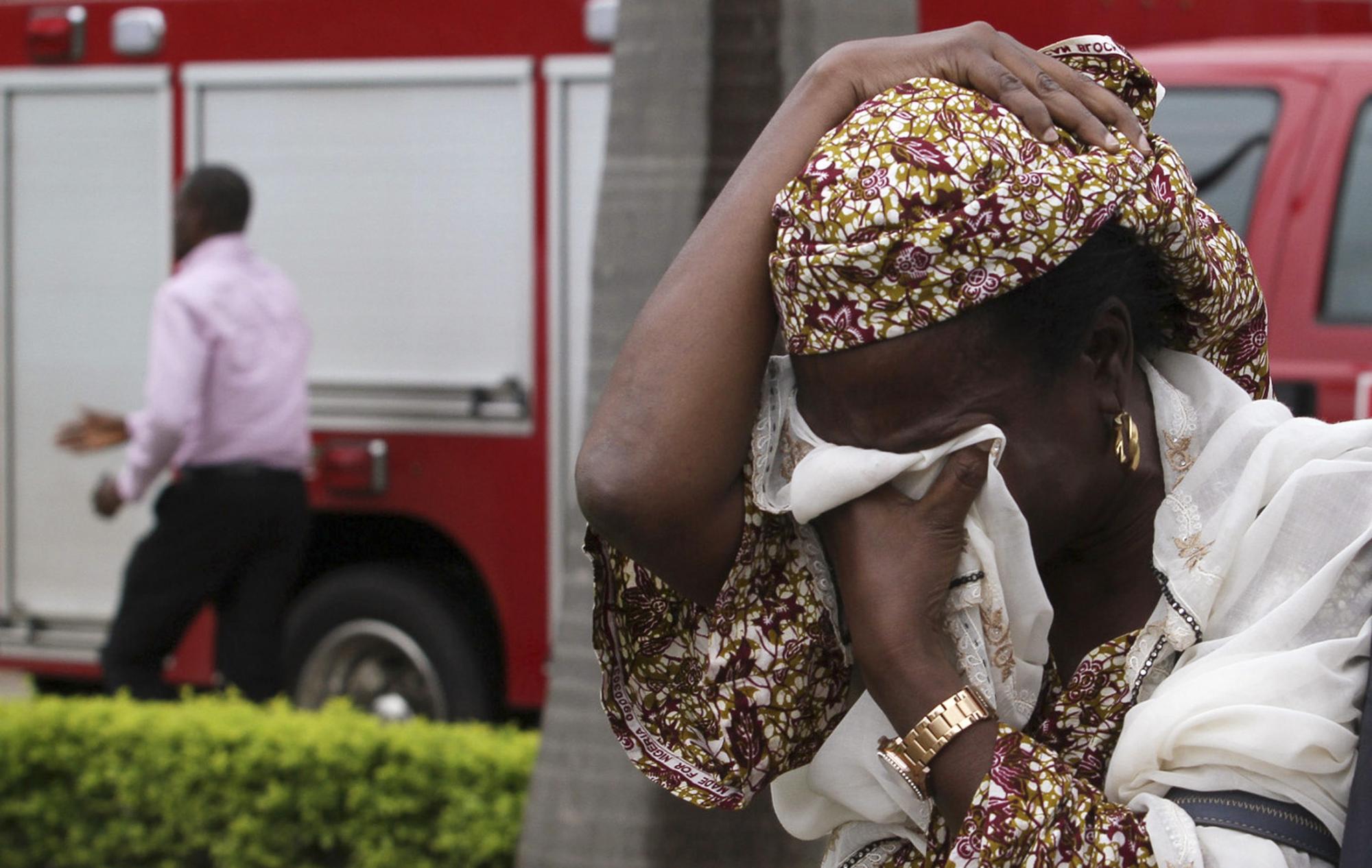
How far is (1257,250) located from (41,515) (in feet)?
15.0

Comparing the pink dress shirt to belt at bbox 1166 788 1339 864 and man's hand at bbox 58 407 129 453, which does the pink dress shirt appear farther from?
belt at bbox 1166 788 1339 864

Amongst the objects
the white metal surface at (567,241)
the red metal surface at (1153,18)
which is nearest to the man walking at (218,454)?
the white metal surface at (567,241)

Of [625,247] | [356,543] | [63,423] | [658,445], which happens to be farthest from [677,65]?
[63,423]

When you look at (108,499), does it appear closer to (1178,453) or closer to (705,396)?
(705,396)

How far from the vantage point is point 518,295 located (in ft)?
20.4

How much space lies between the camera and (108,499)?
18.7ft

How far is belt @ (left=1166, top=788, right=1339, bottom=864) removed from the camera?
1.39 metres

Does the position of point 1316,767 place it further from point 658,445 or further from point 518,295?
point 518,295

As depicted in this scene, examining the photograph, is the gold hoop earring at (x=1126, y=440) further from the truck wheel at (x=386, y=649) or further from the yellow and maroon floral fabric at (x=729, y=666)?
the truck wheel at (x=386, y=649)

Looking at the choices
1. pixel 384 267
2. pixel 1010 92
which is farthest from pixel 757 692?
pixel 384 267

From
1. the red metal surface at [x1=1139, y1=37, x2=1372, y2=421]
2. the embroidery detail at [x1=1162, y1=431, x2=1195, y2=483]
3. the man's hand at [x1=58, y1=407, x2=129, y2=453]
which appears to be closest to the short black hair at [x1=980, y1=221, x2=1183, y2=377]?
the embroidery detail at [x1=1162, y1=431, x2=1195, y2=483]

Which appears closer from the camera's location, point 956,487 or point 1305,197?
point 956,487

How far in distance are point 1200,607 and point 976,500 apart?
201mm

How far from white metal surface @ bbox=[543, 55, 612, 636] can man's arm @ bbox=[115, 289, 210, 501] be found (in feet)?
4.03
